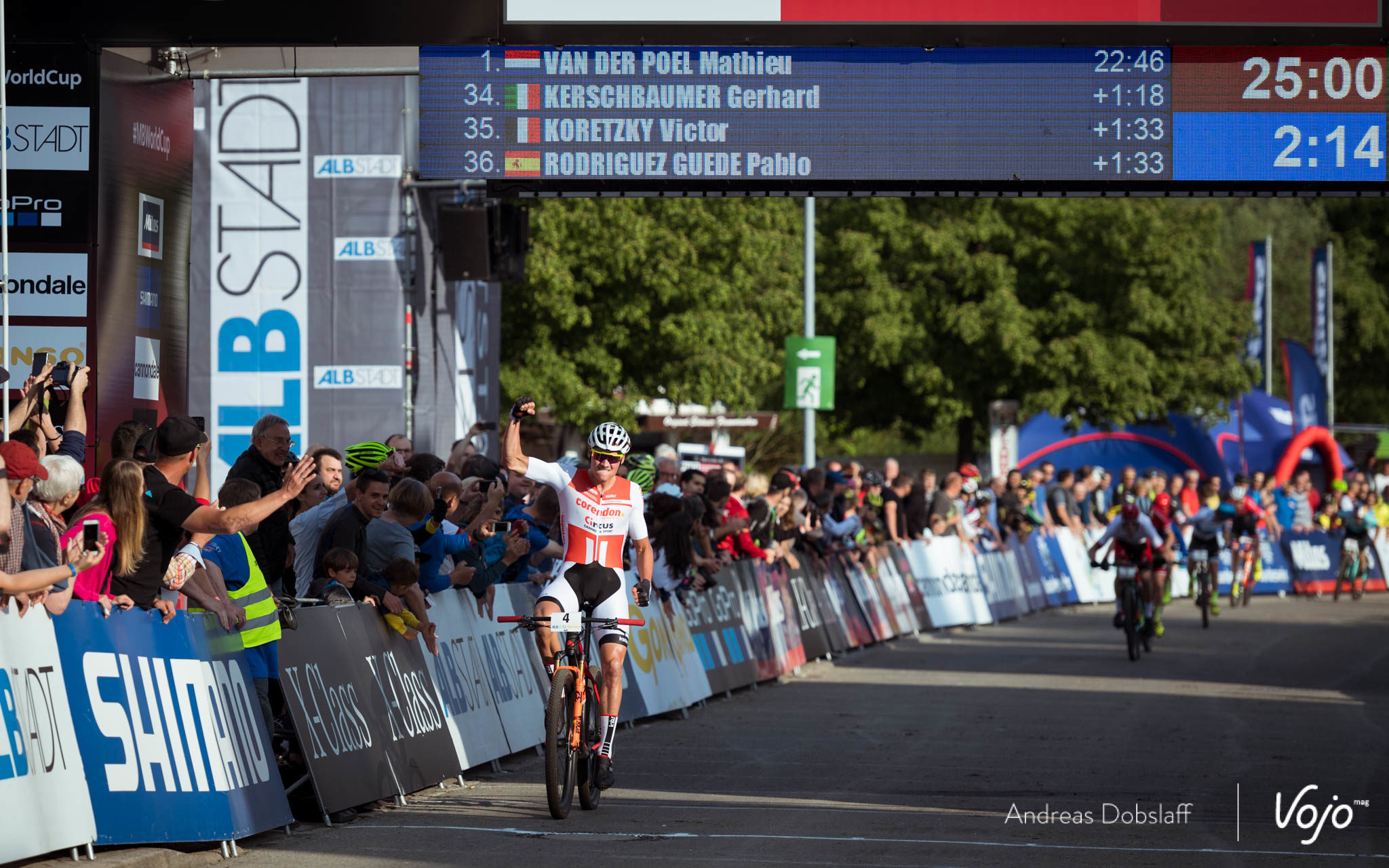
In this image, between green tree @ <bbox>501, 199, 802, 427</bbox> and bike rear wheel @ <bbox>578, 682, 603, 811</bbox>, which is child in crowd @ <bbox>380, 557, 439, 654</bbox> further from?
green tree @ <bbox>501, 199, 802, 427</bbox>

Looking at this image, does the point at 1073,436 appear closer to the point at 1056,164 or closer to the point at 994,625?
the point at 994,625

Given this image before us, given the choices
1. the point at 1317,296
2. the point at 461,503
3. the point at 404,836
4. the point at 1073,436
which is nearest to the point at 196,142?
the point at 461,503

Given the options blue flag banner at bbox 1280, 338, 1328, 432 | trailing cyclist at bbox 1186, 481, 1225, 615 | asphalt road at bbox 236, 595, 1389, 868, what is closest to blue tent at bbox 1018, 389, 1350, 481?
blue flag banner at bbox 1280, 338, 1328, 432

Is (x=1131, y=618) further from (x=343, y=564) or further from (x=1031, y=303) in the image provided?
(x=1031, y=303)

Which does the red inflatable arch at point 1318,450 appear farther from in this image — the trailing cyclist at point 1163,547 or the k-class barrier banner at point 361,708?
the k-class barrier banner at point 361,708

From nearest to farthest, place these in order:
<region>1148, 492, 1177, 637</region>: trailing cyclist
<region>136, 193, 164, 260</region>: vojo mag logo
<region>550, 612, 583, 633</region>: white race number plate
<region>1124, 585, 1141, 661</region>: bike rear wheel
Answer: <region>550, 612, 583, 633</region>: white race number plate
<region>136, 193, 164, 260</region>: vojo mag logo
<region>1124, 585, 1141, 661</region>: bike rear wheel
<region>1148, 492, 1177, 637</region>: trailing cyclist

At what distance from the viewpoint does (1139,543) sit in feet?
67.4

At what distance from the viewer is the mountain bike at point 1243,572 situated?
3088 cm

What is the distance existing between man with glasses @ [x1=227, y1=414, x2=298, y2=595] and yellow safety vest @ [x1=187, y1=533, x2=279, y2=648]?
1063 millimetres

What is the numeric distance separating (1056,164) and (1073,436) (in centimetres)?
3698

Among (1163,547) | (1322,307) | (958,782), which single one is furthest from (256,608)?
(1322,307)

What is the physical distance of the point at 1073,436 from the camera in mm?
47062

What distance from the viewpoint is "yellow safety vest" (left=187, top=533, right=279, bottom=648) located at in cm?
888

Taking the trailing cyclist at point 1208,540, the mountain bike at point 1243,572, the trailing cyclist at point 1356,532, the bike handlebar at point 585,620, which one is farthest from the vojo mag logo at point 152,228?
the trailing cyclist at point 1356,532
